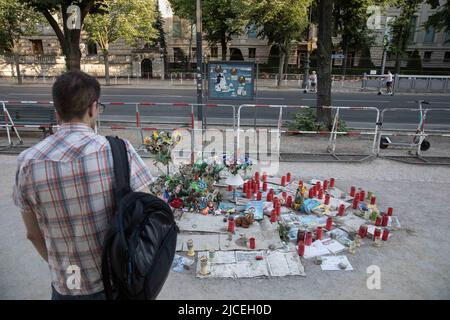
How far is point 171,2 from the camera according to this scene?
37812mm

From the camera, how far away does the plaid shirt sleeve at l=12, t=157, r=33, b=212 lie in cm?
180

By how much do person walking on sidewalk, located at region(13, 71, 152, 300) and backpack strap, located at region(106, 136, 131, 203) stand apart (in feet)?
0.10

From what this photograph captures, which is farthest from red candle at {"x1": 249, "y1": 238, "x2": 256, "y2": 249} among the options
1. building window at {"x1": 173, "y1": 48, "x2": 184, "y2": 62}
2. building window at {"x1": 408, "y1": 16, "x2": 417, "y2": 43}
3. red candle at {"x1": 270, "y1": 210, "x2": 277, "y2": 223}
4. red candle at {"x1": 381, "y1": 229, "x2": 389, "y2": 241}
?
building window at {"x1": 173, "y1": 48, "x2": 184, "y2": 62}

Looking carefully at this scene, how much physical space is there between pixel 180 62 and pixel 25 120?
3220 centimetres

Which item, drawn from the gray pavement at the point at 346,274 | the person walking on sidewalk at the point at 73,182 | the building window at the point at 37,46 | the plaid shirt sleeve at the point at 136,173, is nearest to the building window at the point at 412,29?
the gray pavement at the point at 346,274

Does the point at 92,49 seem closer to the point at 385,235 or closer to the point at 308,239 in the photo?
the point at 308,239

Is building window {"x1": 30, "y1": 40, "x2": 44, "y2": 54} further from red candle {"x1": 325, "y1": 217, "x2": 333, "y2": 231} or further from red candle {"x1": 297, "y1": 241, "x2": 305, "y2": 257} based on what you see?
red candle {"x1": 297, "y1": 241, "x2": 305, "y2": 257}

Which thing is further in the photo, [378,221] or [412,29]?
[412,29]

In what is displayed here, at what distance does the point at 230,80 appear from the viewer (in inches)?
442

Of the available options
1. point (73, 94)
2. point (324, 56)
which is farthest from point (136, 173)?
point (324, 56)

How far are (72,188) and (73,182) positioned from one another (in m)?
0.03

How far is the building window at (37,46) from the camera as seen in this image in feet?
140

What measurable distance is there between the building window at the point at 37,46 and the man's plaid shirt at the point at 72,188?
4830cm
